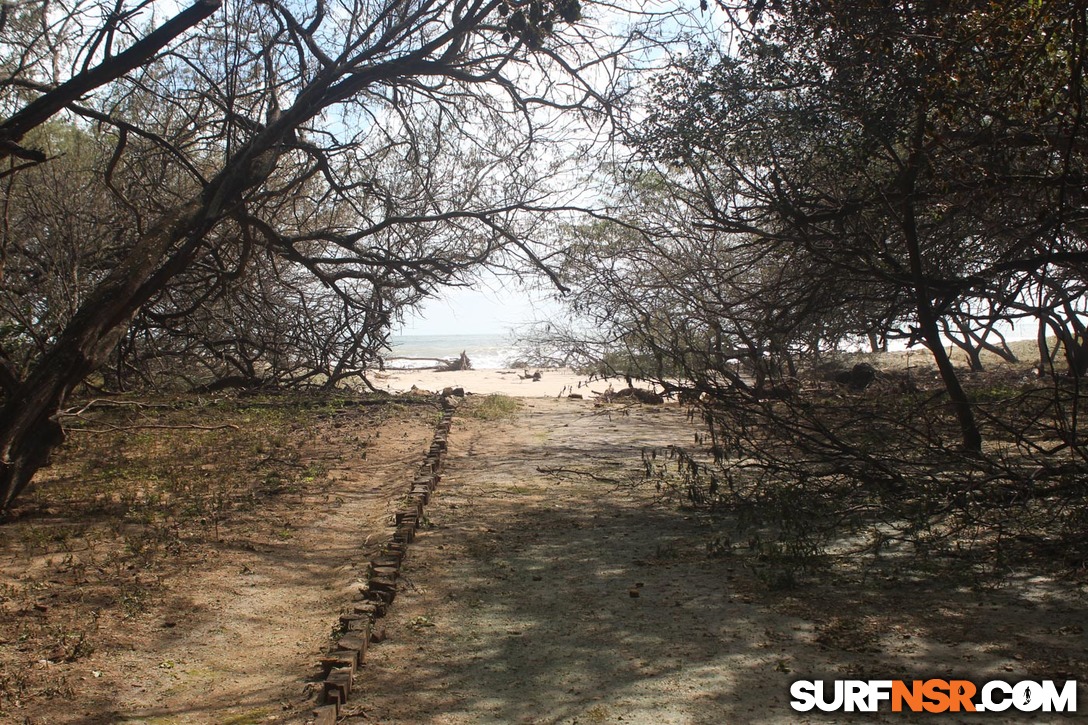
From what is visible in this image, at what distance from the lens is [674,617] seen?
3947 mm

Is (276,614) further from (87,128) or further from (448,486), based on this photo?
(87,128)

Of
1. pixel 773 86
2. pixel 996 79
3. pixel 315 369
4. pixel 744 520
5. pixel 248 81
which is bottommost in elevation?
pixel 744 520

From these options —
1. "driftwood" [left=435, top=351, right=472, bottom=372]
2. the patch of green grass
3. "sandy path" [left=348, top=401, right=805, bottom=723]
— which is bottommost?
"sandy path" [left=348, top=401, right=805, bottom=723]

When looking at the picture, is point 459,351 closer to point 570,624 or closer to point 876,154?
point 876,154

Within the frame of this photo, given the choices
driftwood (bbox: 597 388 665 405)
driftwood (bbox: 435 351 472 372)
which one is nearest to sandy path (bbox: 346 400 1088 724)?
driftwood (bbox: 597 388 665 405)

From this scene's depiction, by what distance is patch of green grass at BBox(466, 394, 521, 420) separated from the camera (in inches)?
465

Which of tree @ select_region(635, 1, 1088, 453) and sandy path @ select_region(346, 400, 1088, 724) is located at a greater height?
tree @ select_region(635, 1, 1088, 453)

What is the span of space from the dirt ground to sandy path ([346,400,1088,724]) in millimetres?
12

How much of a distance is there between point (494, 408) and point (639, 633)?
8909 millimetres

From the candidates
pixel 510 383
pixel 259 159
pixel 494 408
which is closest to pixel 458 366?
pixel 510 383

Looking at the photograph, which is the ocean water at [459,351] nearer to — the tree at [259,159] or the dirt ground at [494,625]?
the tree at [259,159]

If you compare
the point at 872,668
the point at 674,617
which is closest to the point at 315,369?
the point at 674,617

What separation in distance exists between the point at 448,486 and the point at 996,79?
4.79 meters

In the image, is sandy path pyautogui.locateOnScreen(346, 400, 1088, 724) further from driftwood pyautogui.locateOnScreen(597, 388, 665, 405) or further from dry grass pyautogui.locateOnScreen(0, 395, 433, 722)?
driftwood pyautogui.locateOnScreen(597, 388, 665, 405)
